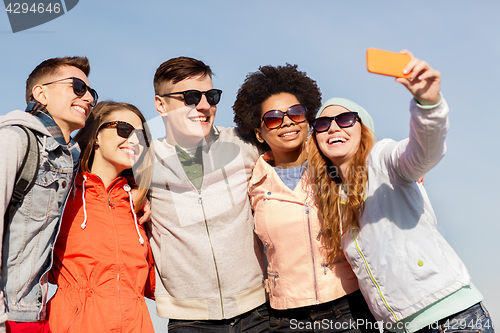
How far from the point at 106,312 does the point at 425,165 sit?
9.88 ft

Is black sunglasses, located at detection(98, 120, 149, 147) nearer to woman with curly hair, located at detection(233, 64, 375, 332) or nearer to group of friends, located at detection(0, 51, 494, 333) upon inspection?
group of friends, located at detection(0, 51, 494, 333)

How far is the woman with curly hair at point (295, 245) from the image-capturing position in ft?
13.1

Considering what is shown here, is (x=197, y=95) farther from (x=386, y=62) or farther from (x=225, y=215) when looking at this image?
(x=386, y=62)

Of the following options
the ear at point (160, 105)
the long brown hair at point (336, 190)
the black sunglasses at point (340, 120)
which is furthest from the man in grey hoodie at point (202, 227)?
the black sunglasses at point (340, 120)

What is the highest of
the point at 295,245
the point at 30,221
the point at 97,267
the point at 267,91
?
Result: the point at 267,91

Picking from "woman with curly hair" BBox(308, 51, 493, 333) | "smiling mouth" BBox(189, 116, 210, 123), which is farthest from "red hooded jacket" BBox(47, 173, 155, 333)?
"woman with curly hair" BBox(308, 51, 493, 333)

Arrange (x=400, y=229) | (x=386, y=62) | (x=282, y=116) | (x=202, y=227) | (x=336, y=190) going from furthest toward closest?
1. (x=282, y=116)
2. (x=202, y=227)
3. (x=336, y=190)
4. (x=400, y=229)
5. (x=386, y=62)

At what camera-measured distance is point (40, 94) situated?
164 inches

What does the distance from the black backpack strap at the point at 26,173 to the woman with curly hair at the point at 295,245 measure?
2.15 m

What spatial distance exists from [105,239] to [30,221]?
79 centimetres

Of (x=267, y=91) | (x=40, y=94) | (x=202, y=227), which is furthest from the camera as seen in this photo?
(x=267, y=91)

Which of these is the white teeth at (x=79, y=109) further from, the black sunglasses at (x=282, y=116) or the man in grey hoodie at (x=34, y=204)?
the black sunglasses at (x=282, y=116)

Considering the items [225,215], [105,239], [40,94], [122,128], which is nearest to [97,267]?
[105,239]

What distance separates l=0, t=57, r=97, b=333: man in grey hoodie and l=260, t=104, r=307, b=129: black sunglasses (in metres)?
1.98
